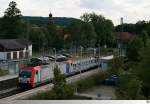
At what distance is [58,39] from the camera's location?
69.7m

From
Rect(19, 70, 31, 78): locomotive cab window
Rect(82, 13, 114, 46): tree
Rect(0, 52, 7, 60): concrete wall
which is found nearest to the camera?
Rect(19, 70, 31, 78): locomotive cab window

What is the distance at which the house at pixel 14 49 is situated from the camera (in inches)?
1977

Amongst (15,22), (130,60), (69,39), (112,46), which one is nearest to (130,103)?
(130,60)

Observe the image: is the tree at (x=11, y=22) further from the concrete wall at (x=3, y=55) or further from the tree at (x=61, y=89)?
the tree at (x=61, y=89)

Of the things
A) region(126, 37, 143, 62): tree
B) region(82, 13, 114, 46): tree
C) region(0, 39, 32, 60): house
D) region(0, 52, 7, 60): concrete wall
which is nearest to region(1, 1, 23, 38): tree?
region(0, 39, 32, 60): house

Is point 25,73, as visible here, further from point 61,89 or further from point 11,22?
point 11,22

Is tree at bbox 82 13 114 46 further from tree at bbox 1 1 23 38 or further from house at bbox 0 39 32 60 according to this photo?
house at bbox 0 39 32 60

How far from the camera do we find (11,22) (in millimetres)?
68562

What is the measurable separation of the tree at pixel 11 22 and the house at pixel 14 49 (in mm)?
11054

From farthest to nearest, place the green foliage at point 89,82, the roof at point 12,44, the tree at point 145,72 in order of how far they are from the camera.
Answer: the roof at point 12,44 < the green foliage at point 89,82 < the tree at point 145,72

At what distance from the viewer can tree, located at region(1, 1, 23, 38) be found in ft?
221

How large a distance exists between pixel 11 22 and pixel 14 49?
58.3ft

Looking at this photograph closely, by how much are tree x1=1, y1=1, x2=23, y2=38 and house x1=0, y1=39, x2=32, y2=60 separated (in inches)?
435

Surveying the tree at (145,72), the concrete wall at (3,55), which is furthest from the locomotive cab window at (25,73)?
the concrete wall at (3,55)
